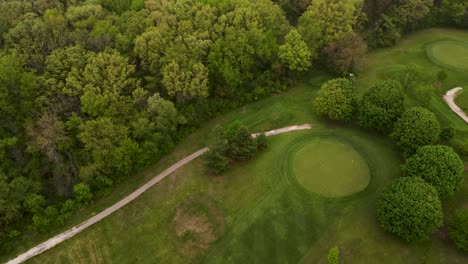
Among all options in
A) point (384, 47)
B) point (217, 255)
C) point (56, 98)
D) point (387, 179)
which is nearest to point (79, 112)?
point (56, 98)

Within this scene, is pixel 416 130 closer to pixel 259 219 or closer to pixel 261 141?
pixel 261 141

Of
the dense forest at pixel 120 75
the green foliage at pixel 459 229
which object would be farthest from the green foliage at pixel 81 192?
the green foliage at pixel 459 229

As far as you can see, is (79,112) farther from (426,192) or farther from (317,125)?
(426,192)

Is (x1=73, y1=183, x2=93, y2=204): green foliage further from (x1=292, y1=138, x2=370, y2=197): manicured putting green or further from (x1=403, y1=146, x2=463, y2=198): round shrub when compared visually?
(x1=403, y1=146, x2=463, y2=198): round shrub

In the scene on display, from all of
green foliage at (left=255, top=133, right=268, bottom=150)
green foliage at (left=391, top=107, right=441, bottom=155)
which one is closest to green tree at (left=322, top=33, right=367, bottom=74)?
green foliage at (left=391, top=107, right=441, bottom=155)

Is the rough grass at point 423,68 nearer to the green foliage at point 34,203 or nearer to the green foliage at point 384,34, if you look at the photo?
the green foliage at point 384,34
